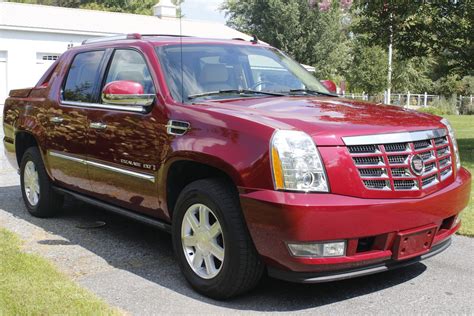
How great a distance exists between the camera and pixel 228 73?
5.06 metres

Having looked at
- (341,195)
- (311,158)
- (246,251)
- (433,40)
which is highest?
(433,40)

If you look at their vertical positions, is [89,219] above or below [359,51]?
below

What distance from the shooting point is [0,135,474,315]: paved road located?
4.03 metres

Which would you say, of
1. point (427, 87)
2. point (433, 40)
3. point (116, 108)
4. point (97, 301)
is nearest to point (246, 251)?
point (97, 301)

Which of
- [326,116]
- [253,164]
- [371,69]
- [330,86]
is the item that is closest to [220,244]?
[253,164]

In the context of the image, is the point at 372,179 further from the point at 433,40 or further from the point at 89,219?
the point at 433,40

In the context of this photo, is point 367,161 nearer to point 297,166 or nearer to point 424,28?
point 297,166

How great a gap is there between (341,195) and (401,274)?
1.40 metres

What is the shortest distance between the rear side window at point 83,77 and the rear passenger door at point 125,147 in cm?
25

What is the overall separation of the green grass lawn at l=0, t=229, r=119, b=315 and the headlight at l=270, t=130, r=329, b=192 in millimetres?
1428

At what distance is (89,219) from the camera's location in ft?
21.9

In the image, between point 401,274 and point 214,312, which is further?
point 401,274

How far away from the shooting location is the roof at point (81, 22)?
2805 cm

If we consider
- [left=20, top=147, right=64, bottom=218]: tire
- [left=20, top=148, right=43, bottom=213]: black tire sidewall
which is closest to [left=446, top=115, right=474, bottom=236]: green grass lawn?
[left=20, top=147, right=64, bottom=218]: tire
